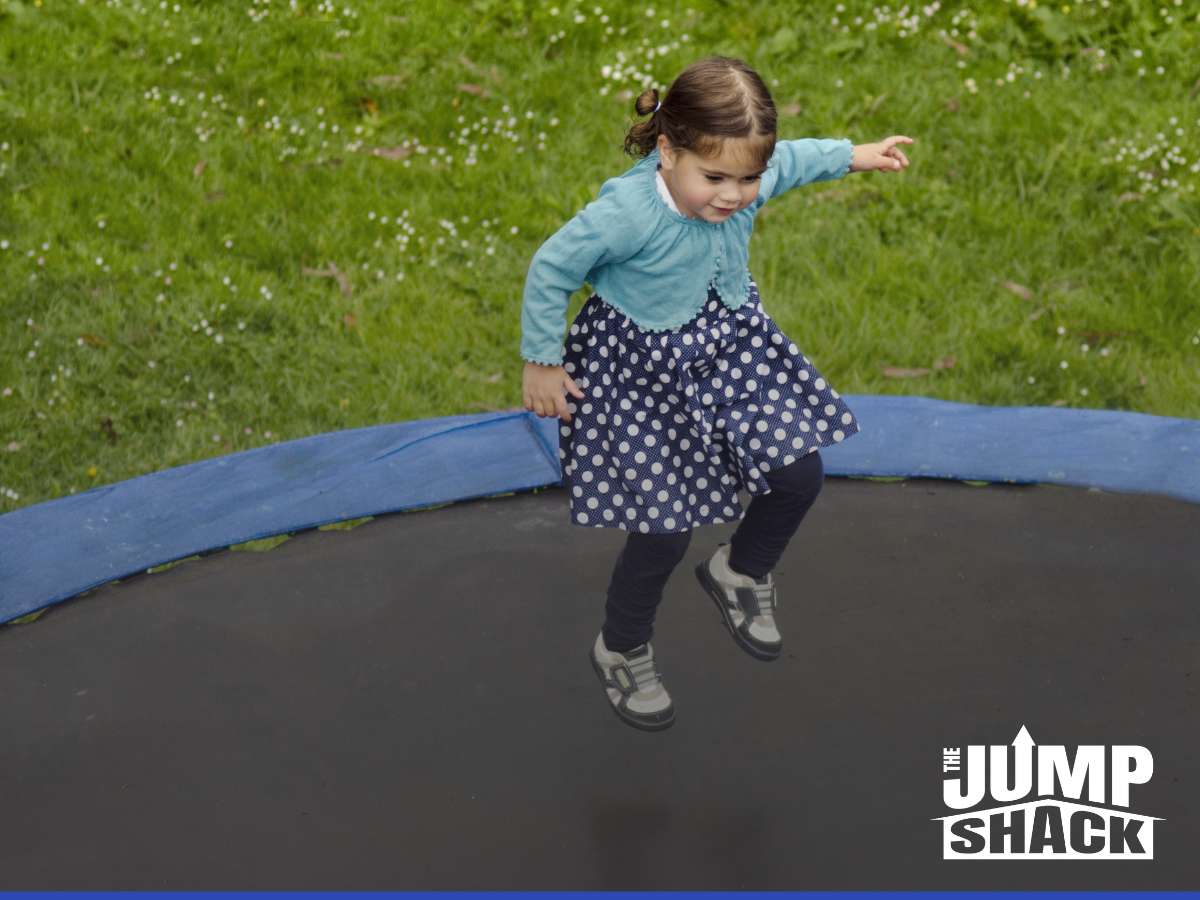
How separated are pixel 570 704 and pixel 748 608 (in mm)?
404

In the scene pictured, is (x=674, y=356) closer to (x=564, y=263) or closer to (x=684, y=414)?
(x=684, y=414)

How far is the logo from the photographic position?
2693 mm

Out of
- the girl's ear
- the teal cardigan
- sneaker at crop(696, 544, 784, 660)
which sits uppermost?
the girl's ear

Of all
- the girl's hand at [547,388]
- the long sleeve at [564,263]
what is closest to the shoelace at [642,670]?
the girl's hand at [547,388]

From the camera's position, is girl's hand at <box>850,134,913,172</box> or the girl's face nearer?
the girl's face

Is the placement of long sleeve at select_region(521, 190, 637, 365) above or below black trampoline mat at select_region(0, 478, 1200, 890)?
above

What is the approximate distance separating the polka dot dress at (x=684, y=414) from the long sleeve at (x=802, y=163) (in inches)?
8.7

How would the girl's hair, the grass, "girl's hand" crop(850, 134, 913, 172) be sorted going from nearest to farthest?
the girl's hair < "girl's hand" crop(850, 134, 913, 172) < the grass

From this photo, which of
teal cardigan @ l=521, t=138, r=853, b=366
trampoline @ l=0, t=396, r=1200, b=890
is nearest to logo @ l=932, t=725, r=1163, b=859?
trampoline @ l=0, t=396, r=1200, b=890

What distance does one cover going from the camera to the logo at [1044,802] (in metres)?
2.69

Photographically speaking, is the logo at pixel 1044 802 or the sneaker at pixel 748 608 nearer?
the logo at pixel 1044 802

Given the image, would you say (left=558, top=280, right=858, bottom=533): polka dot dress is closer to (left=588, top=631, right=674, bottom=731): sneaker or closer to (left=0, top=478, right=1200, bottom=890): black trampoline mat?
(left=588, top=631, right=674, bottom=731): sneaker

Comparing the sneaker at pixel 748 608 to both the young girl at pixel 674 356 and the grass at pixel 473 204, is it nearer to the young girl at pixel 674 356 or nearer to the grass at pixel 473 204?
the young girl at pixel 674 356

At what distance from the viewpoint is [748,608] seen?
3039mm
